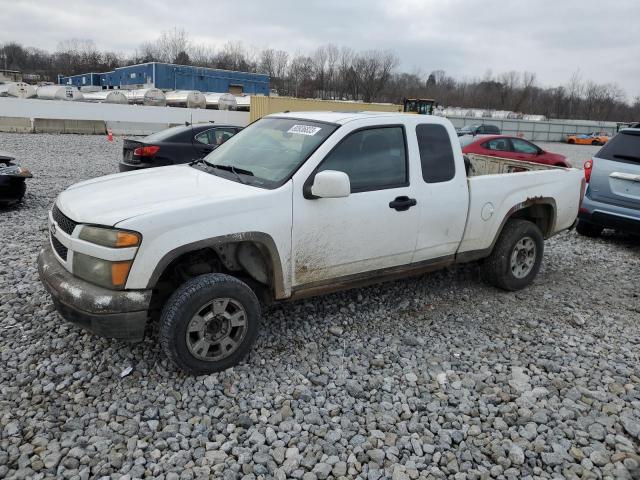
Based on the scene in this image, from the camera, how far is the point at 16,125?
883 inches

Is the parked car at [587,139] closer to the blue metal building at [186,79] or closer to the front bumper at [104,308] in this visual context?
the blue metal building at [186,79]

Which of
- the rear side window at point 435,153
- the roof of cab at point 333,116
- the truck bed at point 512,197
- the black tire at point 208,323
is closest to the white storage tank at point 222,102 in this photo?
the truck bed at point 512,197

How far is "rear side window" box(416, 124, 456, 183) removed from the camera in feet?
14.4

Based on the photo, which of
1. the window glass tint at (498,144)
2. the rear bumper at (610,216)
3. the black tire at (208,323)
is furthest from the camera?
the window glass tint at (498,144)

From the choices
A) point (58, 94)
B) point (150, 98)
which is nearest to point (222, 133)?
point (150, 98)

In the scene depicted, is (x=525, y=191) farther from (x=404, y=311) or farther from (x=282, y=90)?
(x=282, y=90)

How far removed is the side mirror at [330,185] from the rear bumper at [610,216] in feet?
17.5

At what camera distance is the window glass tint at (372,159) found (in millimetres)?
3936

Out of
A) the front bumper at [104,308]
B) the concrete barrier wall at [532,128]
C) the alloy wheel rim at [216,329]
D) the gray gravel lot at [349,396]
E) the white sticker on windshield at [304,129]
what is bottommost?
the gray gravel lot at [349,396]

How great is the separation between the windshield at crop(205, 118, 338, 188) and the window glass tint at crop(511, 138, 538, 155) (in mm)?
11904

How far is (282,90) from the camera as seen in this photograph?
79.9 meters

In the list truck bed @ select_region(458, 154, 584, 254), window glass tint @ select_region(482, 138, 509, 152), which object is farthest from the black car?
window glass tint @ select_region(482, 138, 509, 152)

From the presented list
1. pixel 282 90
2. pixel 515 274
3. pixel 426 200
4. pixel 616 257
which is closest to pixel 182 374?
pixel 426 200

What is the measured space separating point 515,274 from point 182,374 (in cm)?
365
